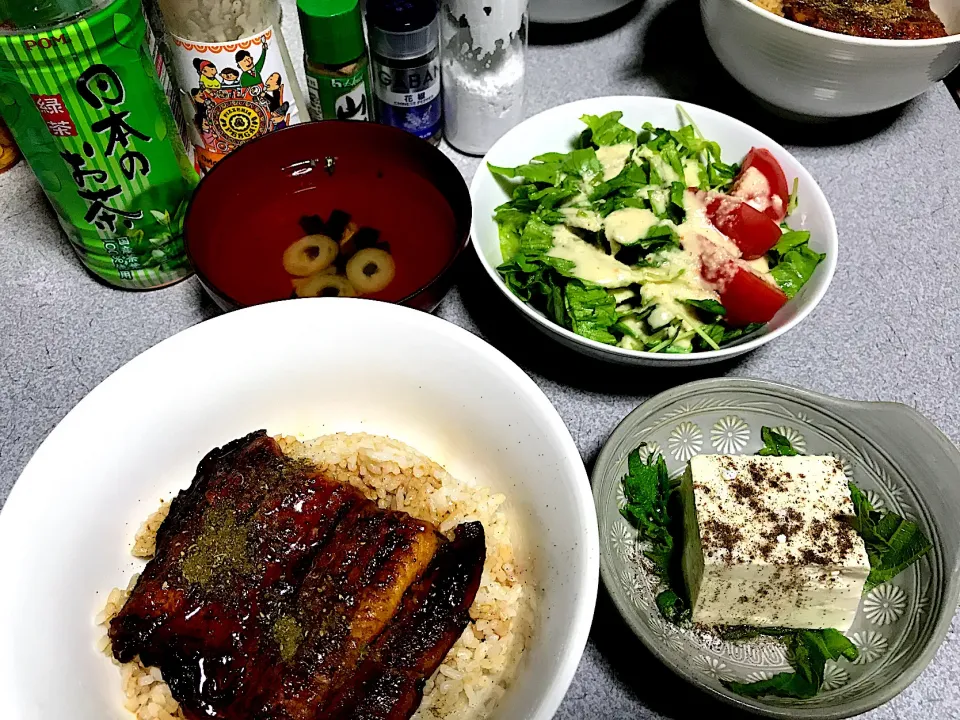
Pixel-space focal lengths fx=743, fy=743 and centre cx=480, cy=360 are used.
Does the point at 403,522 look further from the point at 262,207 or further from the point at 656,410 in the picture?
the point at 262,207

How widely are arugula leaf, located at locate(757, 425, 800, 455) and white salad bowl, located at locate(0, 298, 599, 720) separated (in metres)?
0.43

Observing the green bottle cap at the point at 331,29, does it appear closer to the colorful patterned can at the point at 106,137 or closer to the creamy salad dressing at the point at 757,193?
the colorful patterned can at the point at 106,137

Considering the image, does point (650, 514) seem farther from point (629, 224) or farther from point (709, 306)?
point (629, 224)

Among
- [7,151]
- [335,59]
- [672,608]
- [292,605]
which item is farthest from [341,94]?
[672,608]

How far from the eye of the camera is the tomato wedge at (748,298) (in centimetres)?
122

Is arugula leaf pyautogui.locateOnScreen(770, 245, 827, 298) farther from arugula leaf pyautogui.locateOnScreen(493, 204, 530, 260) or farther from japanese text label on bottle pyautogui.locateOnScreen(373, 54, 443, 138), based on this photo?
japanese text label on bottle pyautogui.locateOnScreen(373, 54, 443, 138)

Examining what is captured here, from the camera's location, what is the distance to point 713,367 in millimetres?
1316

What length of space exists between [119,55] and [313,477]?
0.66 meters

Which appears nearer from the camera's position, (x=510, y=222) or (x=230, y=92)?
(x=230, y=92)

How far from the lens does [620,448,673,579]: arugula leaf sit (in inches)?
42.1

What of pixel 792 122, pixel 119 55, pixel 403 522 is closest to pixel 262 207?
pixel 119 55

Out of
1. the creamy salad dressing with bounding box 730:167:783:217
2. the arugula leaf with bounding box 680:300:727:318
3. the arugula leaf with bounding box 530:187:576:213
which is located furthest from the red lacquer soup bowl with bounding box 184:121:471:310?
the creamy salad dressing with bounding box 730:167:783:217

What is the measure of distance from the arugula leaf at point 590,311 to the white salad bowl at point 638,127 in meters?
0.04

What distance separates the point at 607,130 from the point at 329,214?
1.88 feet
